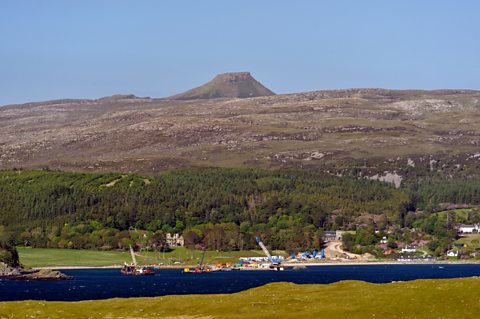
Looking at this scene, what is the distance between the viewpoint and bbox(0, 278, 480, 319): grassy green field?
7925 cm

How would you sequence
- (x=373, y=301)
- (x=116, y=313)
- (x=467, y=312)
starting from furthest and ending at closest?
(x=116, y=313)
(x=373, y=301)
(x=467, y=312)

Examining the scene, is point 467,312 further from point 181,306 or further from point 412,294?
point 181,306

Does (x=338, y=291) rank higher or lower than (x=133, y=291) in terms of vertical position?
higher

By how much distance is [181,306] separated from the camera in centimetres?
9138

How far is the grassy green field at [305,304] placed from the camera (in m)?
79.2

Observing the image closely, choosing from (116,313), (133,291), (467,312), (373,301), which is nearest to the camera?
(467,312)

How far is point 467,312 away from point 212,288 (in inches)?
A: 4686

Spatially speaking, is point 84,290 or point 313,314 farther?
point 84,290

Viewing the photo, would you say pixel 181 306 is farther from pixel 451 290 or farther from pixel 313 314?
pixel 451 290

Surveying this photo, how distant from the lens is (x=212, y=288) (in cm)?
19362

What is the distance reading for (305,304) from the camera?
85.1 m

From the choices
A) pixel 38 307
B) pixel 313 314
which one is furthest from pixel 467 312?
pixel 38 307

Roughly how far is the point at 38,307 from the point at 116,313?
9846 mm


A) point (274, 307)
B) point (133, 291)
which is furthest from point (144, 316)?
point (133, 291)
